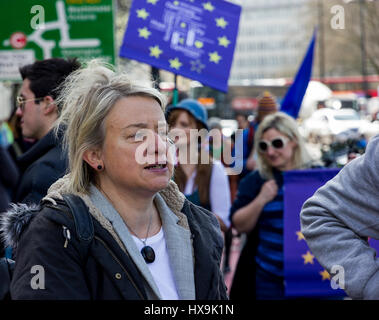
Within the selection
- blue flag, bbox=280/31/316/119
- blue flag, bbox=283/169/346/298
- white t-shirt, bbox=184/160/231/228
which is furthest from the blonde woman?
blue flag, bbox=280/31/316/119

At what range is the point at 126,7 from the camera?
18.2 meters

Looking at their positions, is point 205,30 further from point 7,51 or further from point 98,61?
point 7,51

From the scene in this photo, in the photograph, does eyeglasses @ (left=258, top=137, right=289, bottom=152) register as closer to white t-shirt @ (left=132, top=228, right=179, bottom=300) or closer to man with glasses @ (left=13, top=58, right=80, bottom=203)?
man with glasses @ (left=13, top=58, right=80, bottom=203)

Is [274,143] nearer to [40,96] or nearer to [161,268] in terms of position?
[40,96]

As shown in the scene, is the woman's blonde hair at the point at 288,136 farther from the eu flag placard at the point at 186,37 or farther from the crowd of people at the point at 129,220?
the crowd of people at the point at 129,220

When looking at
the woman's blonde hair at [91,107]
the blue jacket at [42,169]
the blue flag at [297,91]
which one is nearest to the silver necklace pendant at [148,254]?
the woman's blonde hair at [91,107]

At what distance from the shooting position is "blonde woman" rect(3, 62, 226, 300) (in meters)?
2.17

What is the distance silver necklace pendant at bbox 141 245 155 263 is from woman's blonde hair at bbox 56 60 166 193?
0.30 meters

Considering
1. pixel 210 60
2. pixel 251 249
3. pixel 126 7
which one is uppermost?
pixel 126 7

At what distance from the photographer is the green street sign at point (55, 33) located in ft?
28.6
